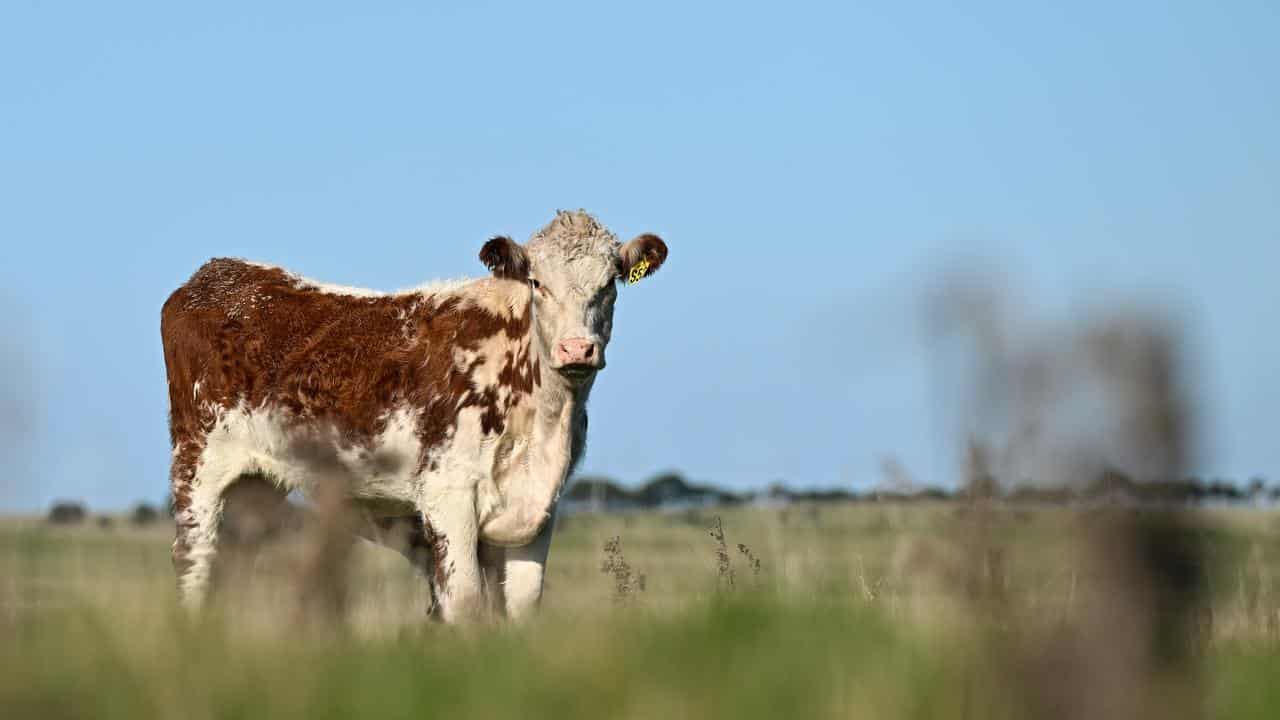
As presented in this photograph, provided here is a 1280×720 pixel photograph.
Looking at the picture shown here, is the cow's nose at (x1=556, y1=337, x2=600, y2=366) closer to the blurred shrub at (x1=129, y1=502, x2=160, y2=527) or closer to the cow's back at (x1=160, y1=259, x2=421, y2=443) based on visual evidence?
the cow's back at (x1=160, y1=259, x2=421, y2=443)

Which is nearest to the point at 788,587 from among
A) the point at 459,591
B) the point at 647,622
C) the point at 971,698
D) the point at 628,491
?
the point at 647,622

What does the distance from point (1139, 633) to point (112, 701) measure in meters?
3.67

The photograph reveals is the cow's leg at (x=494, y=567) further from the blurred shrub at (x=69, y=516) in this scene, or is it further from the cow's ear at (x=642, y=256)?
the blurred shrub at (x=69, y=516)

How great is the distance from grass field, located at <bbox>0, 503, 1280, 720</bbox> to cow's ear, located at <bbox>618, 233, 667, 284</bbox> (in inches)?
124

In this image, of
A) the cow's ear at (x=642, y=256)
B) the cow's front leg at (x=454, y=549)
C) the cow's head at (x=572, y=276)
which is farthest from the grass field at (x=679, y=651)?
A: the cow's ear at (x=642, y=256)

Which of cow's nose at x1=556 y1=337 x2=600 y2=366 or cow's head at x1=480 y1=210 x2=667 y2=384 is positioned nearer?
cow's nose at x1=556 y1=337 x2=600 y2=366

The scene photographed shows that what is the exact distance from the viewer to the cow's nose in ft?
32.6

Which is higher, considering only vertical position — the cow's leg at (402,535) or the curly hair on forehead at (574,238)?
the curly hair on forehead at (574,238)

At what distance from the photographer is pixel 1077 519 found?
181 inches

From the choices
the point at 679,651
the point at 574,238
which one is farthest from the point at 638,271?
the point at 679,651

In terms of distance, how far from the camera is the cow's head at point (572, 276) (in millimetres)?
10055

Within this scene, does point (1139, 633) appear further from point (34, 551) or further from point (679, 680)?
point (34, 551)

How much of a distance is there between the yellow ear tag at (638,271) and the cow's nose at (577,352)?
1294 millimetres

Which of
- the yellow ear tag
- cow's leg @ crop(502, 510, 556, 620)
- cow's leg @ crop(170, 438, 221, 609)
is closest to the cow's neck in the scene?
cow's leg @ crop(502, 510, 556, 620)
